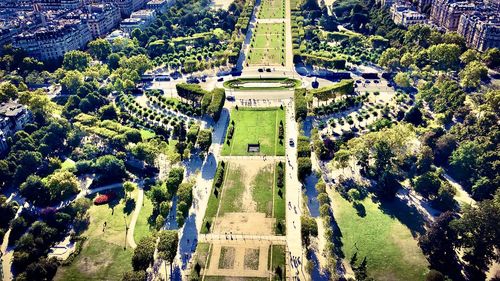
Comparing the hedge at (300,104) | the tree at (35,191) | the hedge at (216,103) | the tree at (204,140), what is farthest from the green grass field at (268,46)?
the tree at (35,191)

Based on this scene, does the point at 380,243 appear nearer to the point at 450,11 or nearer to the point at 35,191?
the point at 35,191

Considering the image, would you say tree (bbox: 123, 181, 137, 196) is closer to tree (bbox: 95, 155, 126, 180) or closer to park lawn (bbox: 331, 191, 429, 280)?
tree (bbox: 95, 155, 126, 180)

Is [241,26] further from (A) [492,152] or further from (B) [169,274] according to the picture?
(B) [169,274]

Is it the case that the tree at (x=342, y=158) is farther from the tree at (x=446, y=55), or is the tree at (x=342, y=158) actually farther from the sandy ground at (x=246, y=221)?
the tree at (x=446, y=55)

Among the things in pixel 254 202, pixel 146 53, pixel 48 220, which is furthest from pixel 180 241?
pixel 146 53

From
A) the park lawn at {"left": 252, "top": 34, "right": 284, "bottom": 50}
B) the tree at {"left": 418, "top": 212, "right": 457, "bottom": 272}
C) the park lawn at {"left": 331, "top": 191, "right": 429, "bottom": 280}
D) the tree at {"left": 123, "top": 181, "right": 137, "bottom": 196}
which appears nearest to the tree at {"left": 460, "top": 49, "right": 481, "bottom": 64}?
the park lawn at {"left": 252, "top": 34, "right": 284, "bottom": 50}

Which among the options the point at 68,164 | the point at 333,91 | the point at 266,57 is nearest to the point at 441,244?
the point at 333,91
